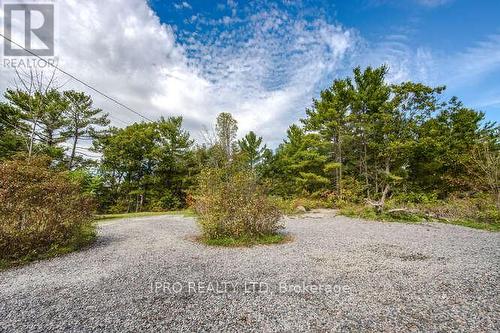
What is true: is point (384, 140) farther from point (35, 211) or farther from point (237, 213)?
point (35, 211)

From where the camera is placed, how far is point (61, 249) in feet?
18.9

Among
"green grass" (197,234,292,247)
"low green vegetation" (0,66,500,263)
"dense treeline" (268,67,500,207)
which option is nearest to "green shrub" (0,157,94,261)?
"low green vegetation" (0,66,500,263)

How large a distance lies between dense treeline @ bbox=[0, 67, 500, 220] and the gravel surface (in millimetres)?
10339

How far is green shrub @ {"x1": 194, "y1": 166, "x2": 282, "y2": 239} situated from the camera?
6.79 metres

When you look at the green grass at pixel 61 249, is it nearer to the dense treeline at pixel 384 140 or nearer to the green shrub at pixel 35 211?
the green shrub at pixel 35 211

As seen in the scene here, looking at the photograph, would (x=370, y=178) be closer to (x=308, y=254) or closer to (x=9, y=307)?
(x=308, y=254)

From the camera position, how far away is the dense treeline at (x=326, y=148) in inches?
686

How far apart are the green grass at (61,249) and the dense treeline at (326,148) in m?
9.04

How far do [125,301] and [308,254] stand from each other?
374 centimetres

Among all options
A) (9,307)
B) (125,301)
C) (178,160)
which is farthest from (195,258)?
(178,160)

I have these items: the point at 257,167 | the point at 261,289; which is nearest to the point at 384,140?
the point at 257,167

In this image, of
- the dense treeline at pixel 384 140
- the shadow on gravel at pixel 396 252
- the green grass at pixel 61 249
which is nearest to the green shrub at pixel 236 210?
the shadow on gravel at pixel 396 252

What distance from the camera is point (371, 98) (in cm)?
1861

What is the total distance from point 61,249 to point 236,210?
4.30 metres
